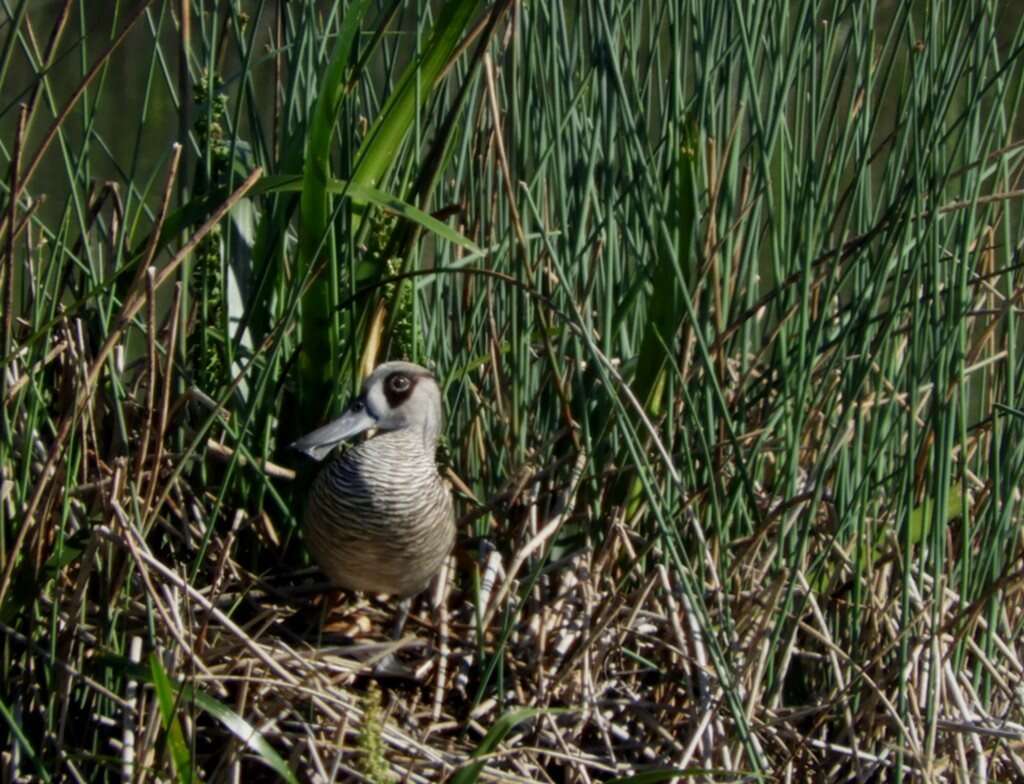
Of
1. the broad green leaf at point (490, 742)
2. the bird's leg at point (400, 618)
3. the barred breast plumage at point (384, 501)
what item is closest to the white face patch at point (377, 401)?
the barred breast plumage at point (384, 501)

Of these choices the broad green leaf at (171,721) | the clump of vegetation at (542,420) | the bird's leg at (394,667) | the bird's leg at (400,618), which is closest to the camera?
the broad green leaf at (171,721)

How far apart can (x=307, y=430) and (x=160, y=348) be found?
0.31 meters

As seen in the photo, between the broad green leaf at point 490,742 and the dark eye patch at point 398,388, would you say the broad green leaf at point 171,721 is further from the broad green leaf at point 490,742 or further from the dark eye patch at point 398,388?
the dark eye patch at point 398,388

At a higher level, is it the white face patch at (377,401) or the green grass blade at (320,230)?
the green grass blade at (320,230)

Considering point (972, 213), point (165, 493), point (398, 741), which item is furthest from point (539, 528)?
point (972, 213)

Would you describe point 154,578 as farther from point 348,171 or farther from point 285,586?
point 348,171

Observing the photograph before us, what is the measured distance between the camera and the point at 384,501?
2441 millimetres

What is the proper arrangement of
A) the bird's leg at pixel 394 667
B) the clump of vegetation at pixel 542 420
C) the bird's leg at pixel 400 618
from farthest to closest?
the bird's leg at pixel 400 618 → the bird's leg at pixel 394 667 → the clump of vegetation at pixel 542 420

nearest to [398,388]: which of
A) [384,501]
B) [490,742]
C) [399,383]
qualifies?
[399,383]

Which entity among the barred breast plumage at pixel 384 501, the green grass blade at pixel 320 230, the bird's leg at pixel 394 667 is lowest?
the bird's leg at pixel 394 667

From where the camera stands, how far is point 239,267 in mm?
2529

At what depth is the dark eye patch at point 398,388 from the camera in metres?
2.39

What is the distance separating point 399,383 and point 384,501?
18 centimetres

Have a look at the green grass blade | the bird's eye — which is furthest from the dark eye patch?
the green grass blade
